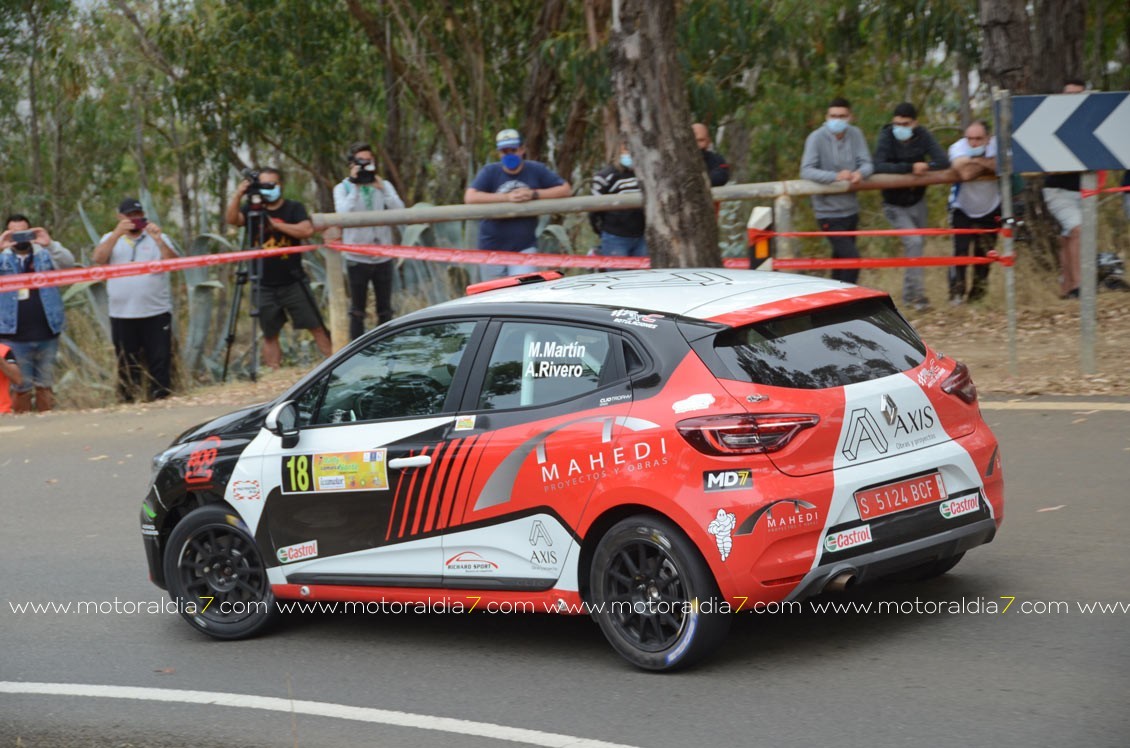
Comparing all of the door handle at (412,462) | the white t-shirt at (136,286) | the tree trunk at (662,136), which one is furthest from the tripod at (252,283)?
the door handle at (412,462)

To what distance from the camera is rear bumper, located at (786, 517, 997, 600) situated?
231 inches

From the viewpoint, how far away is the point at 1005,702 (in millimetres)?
5527

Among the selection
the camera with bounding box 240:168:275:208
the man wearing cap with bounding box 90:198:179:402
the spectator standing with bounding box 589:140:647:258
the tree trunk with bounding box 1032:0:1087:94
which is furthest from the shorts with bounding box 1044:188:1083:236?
the man wearing cap with bounding box 90:198:179:402

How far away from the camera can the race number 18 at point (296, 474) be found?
7.10 meters

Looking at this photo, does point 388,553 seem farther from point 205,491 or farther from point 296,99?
point 296,99

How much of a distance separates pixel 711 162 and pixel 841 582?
883cm

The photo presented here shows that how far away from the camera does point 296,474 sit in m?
7.13

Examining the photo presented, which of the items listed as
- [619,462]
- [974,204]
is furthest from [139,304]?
[619,462]

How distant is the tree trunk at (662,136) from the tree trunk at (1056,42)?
4.64m

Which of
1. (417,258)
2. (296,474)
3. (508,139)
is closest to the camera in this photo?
(296,474)

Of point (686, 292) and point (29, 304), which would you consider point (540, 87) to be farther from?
point (686, 292)

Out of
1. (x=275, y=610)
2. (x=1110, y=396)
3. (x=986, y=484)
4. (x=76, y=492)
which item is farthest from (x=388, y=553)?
(x=1110, y=396)

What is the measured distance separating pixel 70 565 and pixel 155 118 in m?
26.3

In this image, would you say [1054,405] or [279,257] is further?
[279,257]
